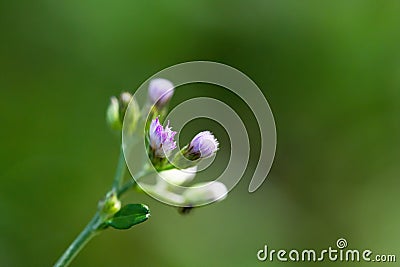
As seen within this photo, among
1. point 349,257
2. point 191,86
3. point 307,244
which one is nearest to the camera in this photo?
point 349,257

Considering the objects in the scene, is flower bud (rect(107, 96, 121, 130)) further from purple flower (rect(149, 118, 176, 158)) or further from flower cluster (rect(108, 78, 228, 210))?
purple flower (rect(149, 118, 176, 158))

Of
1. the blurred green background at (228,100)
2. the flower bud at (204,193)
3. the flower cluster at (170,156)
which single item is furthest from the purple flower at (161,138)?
the blurred green background at (228,100)

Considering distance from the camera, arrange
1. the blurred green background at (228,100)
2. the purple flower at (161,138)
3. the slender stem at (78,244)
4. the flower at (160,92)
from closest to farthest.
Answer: the slender stem at (78,244), the purple flower at (161,138), the flower at (160,92), the blurred green background at (228,100)

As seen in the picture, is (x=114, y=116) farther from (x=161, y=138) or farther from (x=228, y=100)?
(x=228, y=100)

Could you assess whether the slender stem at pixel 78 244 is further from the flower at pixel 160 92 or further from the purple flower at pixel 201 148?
the flower at pixel 160 92

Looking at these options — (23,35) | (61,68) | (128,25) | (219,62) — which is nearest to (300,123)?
(219,62)

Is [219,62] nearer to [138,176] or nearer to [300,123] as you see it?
→ [300,123]
